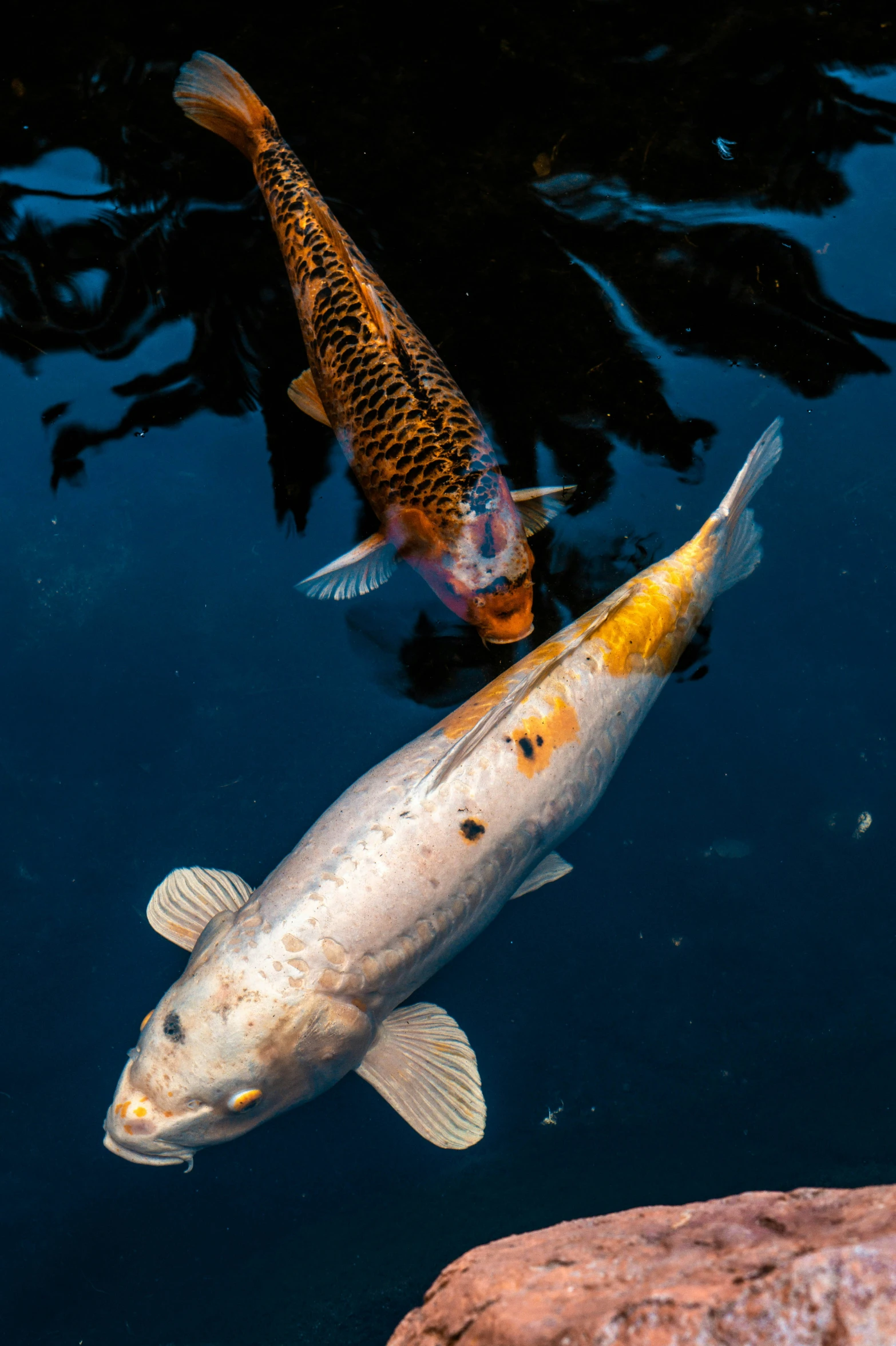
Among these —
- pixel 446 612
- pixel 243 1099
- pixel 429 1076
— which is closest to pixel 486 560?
pixel 446 612

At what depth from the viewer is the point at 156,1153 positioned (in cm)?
318

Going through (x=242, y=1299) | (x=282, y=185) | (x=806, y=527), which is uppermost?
(x=282, y=185)

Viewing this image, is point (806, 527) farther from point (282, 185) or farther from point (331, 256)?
point (282, 185)

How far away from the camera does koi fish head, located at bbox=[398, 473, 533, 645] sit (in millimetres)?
3672

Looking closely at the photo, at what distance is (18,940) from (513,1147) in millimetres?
2215

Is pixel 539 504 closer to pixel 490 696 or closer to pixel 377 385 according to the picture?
pixel 377 385

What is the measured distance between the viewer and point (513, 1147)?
12.4ft

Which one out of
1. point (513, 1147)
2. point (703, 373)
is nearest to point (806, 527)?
point (703, 373)

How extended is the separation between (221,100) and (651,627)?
3365 mm

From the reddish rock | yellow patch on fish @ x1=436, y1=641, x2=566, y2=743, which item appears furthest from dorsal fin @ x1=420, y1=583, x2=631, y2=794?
the reddish rock

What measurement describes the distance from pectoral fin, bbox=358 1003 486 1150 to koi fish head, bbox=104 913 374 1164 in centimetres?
31

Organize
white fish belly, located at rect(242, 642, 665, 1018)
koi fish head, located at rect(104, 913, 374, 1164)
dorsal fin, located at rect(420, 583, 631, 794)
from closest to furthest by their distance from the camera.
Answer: koi fish head, located at rect(104, 913, 374, 1164), white fish belly, located at rect(242, 642, 665, 1018), dorsal fin, located at rect(420, 583, 631, 794)

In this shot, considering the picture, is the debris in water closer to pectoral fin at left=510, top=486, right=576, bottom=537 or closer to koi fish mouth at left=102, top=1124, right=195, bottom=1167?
pectoral fin at left=510, top=486, right=576, bottom=537

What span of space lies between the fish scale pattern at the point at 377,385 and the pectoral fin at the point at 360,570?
162 millimetres
